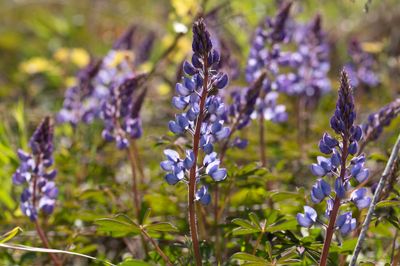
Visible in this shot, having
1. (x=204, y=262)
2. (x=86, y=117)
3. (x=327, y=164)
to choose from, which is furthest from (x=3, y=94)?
(x=327, y=164)

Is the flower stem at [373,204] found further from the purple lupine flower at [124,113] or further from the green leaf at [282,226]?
the purple lupine flower at [124,113]

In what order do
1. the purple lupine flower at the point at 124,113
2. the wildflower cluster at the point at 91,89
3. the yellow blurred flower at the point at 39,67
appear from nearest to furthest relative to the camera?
the purple lupine flower at the point at 124,113
the wildflower cluster at the point at 91,89
the yellow blurred flower at the point at 39,67

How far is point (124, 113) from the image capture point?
304 centimetres

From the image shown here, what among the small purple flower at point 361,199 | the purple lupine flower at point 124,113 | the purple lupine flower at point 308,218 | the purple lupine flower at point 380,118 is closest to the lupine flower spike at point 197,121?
the purple lupine flower at point 308,218

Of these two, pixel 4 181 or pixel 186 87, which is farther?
pixel 4 181

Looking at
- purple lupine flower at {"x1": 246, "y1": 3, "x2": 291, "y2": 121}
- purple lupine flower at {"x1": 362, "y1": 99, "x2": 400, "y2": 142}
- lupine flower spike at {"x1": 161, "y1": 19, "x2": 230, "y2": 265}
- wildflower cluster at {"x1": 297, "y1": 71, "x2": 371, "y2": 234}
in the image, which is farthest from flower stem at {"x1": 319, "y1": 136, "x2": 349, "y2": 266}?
purple lupine flower at {"x1": 246, "y1": 3, "x2": 291, "y2": 121}

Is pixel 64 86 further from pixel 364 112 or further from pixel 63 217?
pixel 63 217

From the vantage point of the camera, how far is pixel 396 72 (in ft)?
17.6

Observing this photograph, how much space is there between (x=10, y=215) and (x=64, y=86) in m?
3.63

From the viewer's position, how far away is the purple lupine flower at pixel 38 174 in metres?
2.58

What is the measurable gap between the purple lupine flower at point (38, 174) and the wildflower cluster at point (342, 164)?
48.7 inches

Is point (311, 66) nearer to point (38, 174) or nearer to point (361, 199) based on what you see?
point (38, 174)

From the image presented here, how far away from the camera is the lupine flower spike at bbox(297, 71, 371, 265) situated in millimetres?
1791

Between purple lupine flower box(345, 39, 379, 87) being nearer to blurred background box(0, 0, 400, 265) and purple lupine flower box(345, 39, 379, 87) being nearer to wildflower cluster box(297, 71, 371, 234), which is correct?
blurred background box(0, 0, 400, 265)
